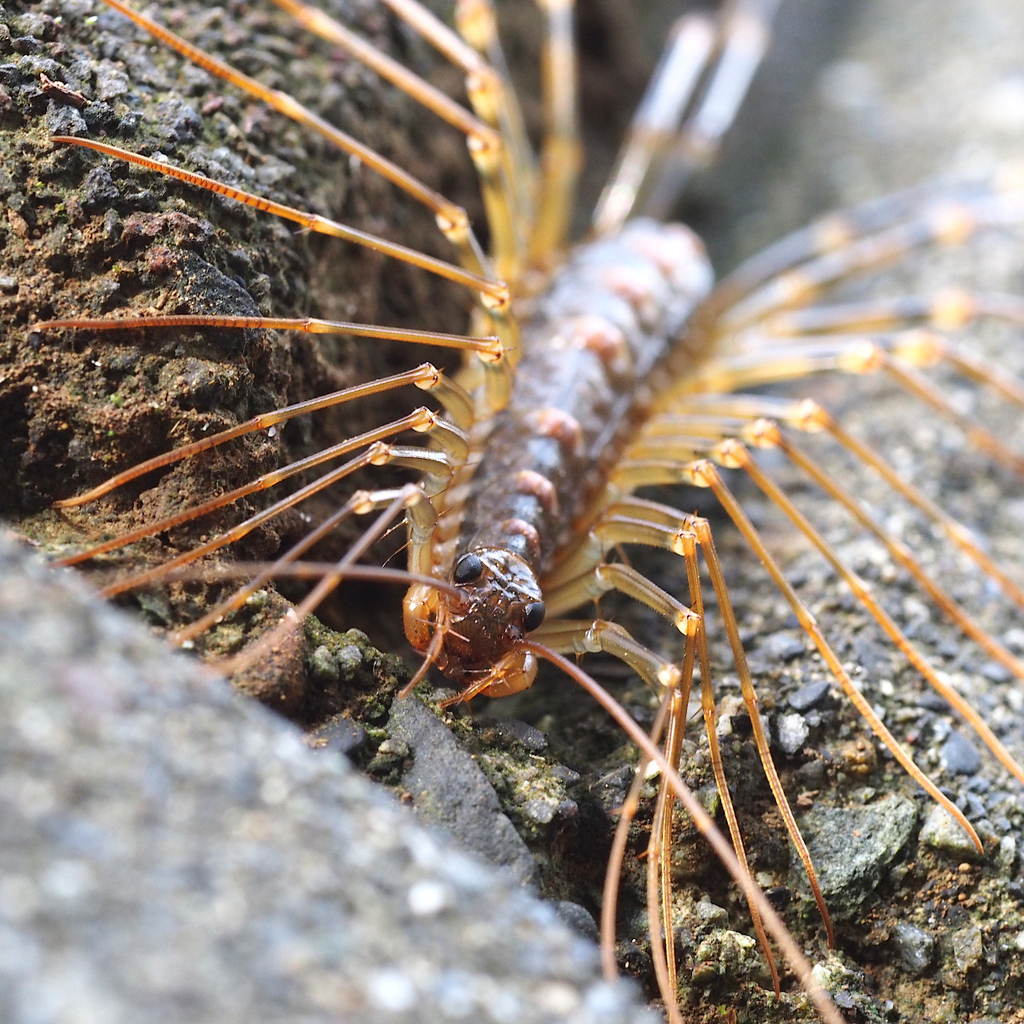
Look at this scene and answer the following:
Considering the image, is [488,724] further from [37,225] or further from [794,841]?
[37,225]

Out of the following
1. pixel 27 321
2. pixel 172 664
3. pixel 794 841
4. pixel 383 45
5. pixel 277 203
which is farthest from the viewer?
pixel 383 45

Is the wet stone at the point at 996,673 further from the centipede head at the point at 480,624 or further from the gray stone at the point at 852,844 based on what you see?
the centipede head at the point at 480,624

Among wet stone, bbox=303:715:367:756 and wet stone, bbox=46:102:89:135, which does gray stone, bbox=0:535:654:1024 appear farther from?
wet stone, bbox=46:102:89:135

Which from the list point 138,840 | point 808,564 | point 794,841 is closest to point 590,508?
point 808,564

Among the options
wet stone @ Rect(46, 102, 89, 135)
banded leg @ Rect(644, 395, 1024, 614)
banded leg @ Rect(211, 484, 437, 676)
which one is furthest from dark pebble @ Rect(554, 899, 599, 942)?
wet stone @ Rect(46, 102, 89, 135)

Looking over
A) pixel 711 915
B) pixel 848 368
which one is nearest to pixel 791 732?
pixel 711 915

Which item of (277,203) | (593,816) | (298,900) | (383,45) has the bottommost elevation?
(593,816)

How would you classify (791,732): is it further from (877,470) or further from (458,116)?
(458,116)
